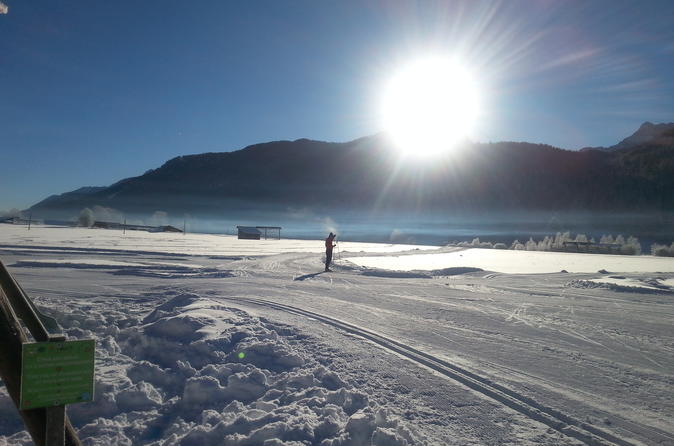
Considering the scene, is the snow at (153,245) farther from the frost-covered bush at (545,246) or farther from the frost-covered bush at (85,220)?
the frost-covered bush at (85,220)

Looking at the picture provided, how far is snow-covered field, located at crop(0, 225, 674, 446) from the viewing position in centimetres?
375

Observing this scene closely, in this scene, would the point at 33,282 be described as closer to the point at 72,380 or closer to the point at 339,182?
the point at 72,380

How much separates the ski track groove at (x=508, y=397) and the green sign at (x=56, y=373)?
3.92m

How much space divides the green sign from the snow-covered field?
5.66 ft

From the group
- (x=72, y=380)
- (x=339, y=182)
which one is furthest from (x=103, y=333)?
(x=339, y=182)

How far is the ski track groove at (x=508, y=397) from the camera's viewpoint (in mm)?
3611

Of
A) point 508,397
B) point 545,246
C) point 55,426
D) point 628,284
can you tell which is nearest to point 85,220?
point 545,246

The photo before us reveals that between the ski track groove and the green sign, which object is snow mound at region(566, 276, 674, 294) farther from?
the green sign

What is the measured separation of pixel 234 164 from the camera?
6540 inches

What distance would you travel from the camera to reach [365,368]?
522cm

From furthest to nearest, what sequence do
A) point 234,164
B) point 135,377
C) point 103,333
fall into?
point 234,164
point 103,333
point 135,377

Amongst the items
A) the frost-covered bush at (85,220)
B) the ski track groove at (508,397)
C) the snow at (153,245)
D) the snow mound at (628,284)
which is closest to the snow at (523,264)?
the snow mound at (628,284)

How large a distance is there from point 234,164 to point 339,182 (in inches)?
1931

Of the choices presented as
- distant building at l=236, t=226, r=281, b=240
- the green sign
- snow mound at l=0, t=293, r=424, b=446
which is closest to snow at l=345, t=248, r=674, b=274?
snow mound at l=0, t=293, r=424, b=446
